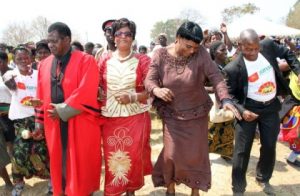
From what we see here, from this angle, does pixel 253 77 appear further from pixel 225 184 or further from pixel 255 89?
pixel 225 184

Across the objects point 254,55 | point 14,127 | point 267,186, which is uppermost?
point 254,55

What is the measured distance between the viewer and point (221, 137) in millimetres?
4895

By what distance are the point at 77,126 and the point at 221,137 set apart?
2387 millimetres

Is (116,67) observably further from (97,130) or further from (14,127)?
(14,127)

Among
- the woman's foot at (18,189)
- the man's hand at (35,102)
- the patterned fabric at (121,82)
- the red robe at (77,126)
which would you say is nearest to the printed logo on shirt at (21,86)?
the red robe at (77,126)

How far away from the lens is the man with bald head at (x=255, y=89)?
11.6 feet

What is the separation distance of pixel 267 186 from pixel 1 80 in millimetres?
3443

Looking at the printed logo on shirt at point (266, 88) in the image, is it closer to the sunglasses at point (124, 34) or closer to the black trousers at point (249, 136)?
the black trousers at point (249, 136)

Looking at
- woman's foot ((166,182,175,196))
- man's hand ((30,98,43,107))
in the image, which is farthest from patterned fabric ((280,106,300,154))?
man's hand ((30,98,43,107))

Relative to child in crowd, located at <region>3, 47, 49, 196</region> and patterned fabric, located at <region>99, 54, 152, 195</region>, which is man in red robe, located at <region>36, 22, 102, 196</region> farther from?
child in crowd, located at <region>3, 47, 49, 196</region>

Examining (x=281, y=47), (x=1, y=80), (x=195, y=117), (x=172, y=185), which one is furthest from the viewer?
(x=1, y=80)

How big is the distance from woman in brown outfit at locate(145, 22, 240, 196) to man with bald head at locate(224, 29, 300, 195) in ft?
1.63

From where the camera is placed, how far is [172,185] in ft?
11.6

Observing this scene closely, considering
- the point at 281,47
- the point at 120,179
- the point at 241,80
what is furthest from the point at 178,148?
the point at 281,47
